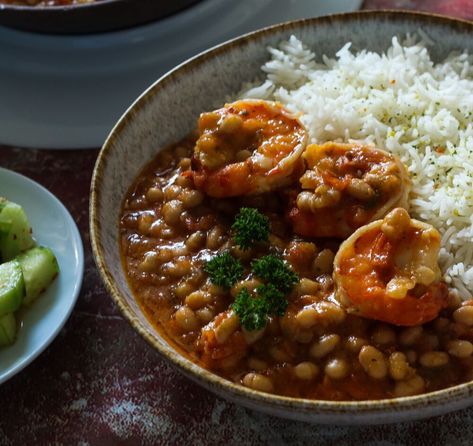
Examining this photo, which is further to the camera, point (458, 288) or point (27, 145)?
point (27, 145)

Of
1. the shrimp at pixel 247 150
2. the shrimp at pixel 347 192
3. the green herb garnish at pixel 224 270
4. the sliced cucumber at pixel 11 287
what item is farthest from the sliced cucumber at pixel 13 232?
the shrimp at pixel 347 192

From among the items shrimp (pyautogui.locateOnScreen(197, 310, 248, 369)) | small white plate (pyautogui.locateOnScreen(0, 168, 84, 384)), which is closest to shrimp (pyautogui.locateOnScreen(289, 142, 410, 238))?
shrimp (pyautogui.locateOnScreen(197, 310, 248, 369))

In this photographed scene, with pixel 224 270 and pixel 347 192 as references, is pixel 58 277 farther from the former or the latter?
Result: pixel 347 192

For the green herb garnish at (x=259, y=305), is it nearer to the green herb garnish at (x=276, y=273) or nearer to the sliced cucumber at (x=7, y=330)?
the green herb garnish at (x=276, y=273)

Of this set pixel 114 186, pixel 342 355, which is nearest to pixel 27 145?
pixel 114 186

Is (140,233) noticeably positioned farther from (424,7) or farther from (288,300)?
(424,7)

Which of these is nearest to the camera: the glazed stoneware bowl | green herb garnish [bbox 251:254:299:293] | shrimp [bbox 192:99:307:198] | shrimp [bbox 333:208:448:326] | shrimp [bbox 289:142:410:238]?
the glazed stoneware bowl

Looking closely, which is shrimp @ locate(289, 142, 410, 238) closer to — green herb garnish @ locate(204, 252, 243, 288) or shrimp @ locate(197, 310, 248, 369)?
green herb garnish @ locate(204, 252, 243, 288)
